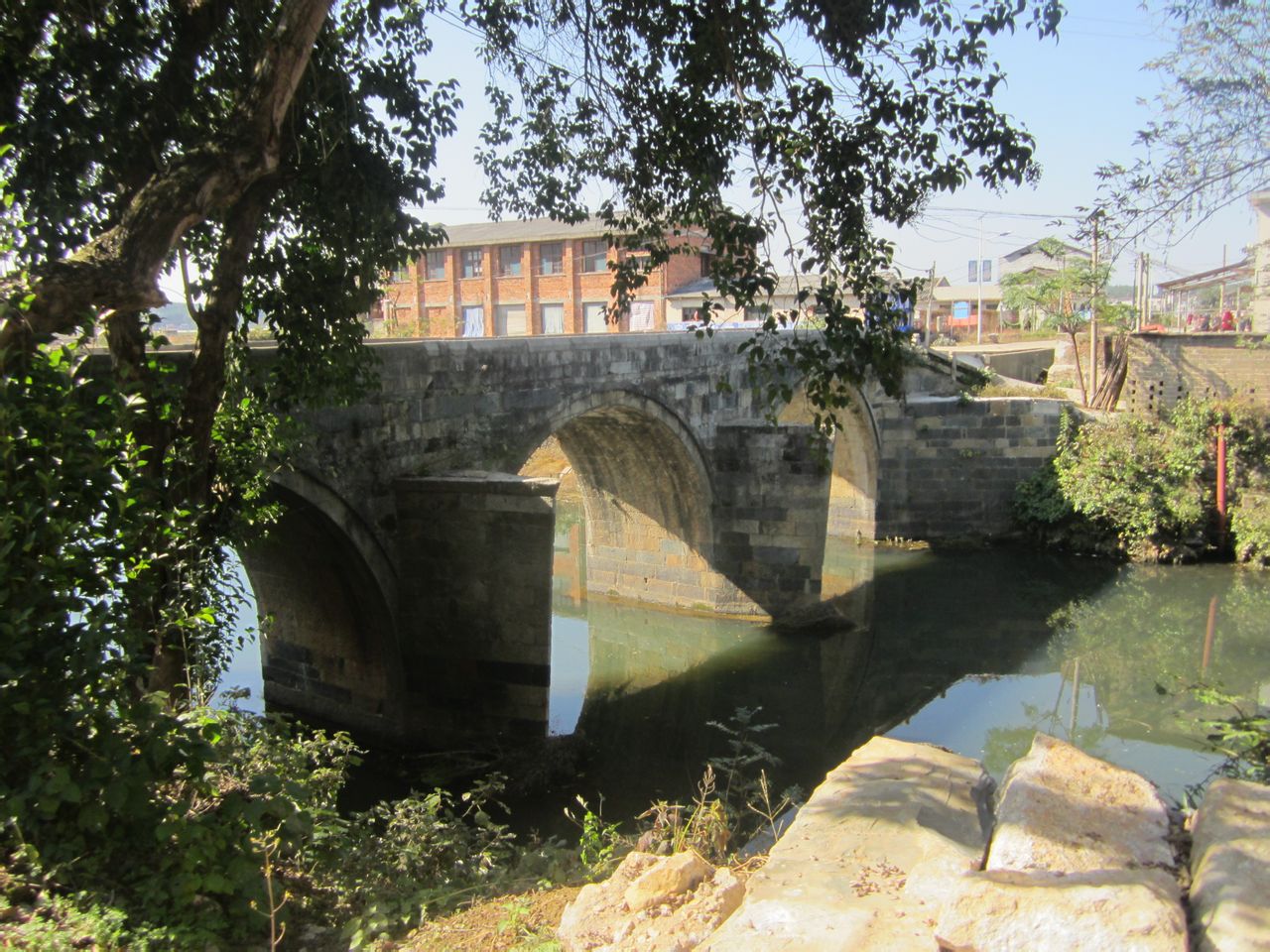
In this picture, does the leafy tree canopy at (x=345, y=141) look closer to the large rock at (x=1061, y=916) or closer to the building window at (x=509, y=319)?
the large rock at (x=1061, y=916)

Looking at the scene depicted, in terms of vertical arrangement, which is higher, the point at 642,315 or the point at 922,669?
the point at 642,315

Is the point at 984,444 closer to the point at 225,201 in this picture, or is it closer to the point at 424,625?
the point at 424,625

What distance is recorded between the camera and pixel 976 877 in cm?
239

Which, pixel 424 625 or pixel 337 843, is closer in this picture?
pixel 337 843

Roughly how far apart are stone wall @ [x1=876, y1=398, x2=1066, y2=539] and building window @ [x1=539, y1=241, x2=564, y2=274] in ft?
42.8

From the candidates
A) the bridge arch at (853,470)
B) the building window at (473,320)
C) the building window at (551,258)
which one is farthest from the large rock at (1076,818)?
the building window at (473,320)

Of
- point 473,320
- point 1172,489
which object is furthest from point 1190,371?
point 473,320

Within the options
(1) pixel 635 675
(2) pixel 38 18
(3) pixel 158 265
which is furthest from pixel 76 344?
(1) pixel 635 675

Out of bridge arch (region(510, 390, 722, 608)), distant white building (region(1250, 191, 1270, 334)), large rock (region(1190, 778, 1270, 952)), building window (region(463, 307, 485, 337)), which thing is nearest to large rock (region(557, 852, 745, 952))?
large rock (region(1190, 778, 1270, 952))

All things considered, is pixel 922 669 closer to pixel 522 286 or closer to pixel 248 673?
pixel 248 673

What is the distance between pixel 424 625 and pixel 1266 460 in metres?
13.8

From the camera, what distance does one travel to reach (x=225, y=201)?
464cm

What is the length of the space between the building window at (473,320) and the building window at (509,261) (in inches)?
51.8

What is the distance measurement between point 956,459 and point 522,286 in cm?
1498
